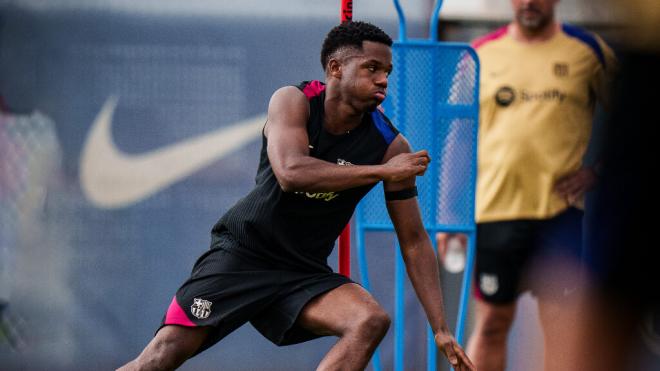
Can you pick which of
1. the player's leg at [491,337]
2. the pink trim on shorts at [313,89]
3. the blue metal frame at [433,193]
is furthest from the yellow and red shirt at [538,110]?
the pink trim on shorts at [313,89]

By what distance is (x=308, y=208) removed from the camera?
4332 millimetres

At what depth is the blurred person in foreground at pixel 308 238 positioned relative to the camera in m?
4.21

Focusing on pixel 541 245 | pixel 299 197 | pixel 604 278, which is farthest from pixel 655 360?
pixel 604 278

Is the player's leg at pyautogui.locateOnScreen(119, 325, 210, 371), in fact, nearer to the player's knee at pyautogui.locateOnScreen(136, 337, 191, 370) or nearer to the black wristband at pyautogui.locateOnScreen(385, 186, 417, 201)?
the player's knee at pyautogui.locateOnScreen(136, 337, 191, 370)

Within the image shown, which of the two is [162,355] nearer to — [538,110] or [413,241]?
[413,241]

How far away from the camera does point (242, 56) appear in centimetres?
650

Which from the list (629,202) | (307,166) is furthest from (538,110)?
(629,202)

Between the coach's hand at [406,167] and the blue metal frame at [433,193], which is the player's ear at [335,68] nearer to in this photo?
the coach's hand at [406,167]

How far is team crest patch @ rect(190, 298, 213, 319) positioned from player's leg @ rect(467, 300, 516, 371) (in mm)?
1642

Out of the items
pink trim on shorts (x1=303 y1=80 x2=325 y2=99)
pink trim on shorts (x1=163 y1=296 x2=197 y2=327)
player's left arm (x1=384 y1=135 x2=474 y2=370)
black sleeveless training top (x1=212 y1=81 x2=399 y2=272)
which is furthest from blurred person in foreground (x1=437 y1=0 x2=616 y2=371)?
pink trim on shorts (x1=163 y1=296 x2=197 y2=327)

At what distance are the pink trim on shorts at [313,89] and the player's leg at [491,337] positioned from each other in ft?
5.40

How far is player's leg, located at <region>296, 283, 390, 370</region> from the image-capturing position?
159 inches

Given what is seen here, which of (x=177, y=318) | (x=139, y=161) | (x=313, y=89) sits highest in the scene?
(x=313, y=89)

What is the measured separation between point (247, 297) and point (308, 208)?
0.42m
